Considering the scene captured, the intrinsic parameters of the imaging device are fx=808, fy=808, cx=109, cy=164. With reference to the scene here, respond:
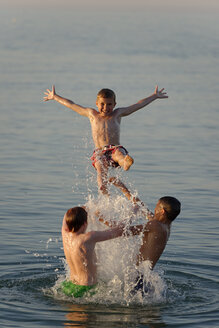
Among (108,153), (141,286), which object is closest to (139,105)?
(108,153)

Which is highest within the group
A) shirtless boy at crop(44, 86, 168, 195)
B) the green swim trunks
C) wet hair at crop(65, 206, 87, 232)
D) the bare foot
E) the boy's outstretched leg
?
shirtless boy at crop(44, 86, 168, 195)

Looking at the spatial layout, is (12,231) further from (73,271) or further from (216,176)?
(216,176)

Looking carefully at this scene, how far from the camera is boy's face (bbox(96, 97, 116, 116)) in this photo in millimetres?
12055

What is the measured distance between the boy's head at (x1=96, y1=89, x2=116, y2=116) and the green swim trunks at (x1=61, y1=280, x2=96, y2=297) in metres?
2.67

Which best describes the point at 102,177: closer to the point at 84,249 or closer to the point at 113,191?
the point at 84,249

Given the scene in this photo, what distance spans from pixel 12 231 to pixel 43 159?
589 centimetres

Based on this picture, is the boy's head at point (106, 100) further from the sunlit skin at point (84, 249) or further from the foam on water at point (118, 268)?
the sunlit skin at point (84, 249)

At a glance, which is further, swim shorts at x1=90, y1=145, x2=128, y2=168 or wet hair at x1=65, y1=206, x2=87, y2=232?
swim shorts at x1=90, y1=145, x2=128, y2=168

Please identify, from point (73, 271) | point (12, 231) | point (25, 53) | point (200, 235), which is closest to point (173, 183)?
point (200, 235)

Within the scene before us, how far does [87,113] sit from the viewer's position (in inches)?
487

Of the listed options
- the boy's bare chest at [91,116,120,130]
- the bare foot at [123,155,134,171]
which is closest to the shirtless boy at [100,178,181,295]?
the bare foot at [123,155,134,171]

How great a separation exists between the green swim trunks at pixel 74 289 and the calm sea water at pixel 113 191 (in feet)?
0.49

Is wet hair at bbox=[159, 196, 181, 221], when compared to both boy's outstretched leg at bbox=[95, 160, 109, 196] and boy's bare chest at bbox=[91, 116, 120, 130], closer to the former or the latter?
boy's outstretched leg at bbox=[95, 160, 109, 196]

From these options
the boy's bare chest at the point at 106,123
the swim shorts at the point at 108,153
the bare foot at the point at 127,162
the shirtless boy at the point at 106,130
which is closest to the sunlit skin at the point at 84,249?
the bare foot at the point at 127,162
